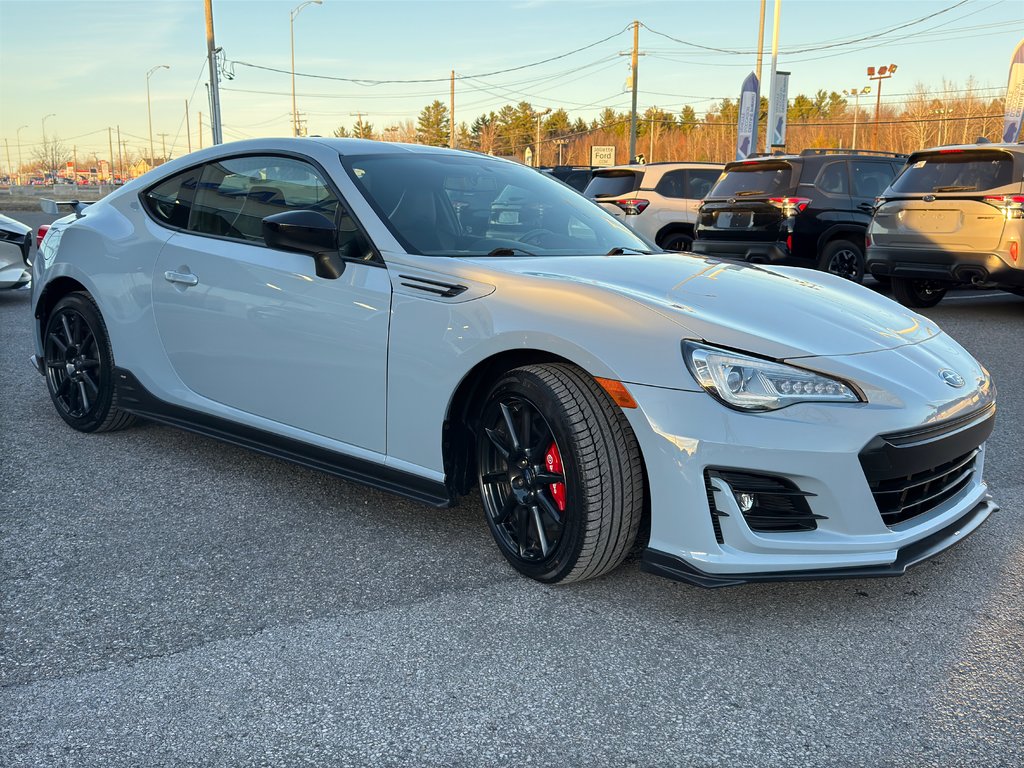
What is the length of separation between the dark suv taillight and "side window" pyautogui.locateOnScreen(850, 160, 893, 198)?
330cm

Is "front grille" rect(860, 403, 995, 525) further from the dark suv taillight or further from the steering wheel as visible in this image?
the dark suv taillight

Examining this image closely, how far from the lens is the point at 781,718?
7.65 feet

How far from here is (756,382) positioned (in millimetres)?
2658

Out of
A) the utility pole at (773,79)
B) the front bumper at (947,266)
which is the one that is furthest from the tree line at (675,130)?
the front bumper at (947,266)

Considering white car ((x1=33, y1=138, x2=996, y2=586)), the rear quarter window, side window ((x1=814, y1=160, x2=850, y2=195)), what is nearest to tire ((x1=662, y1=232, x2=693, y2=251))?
the rear quarter window

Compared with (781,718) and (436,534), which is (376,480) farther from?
(781,718)

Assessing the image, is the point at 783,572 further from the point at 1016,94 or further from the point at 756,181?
the point at 1016,94

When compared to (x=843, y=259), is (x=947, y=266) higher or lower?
higher

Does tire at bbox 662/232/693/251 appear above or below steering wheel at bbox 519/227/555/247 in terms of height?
below

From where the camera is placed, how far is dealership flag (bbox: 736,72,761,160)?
2475cm

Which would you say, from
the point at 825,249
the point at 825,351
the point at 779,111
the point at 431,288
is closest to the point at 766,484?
the point at 825,351

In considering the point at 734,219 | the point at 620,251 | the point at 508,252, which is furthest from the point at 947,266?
the point at 508,252

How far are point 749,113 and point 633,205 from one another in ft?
43.4

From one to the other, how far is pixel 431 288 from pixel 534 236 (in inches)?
28.4
